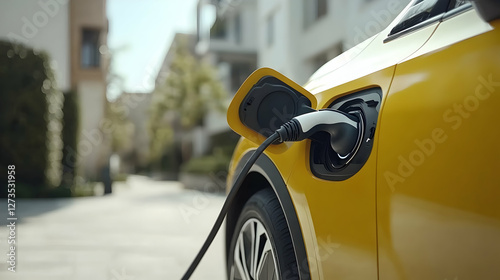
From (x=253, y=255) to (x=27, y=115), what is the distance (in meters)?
10.6

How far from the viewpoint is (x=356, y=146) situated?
1.36 meters

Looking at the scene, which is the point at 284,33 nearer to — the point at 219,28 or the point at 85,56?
the point at 85,56

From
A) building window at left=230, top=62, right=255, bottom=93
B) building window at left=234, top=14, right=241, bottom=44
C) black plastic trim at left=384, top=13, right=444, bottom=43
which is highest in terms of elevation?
building window at left=234, top=14, right=241, bottom=44

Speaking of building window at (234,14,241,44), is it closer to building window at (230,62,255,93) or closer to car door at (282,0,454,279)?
building window at (230,62,255,93)

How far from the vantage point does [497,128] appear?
3.17ft

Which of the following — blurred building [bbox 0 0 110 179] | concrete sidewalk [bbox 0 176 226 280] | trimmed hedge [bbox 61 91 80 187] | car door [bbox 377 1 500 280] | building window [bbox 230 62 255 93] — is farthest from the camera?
building window [bbox 230 62 255 93]

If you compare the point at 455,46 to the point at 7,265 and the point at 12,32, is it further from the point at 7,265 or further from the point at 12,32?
the point at 12,32

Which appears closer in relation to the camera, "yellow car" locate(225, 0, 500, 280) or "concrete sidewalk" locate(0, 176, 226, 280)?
"yellow car" locate(225, 0, 500, 280)

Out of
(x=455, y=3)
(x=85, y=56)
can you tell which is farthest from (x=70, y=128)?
(x=455, y=3)

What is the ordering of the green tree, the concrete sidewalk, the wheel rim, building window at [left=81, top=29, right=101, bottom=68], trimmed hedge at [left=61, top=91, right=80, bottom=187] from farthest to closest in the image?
the green tree < building window at [left=81, top=29, right=101, bottom=68] < trimmed hedge at [left=61, top=91, right=80, bottom=187] < the concrete sidewalk < the wheel rim

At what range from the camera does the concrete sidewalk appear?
13.2 feet

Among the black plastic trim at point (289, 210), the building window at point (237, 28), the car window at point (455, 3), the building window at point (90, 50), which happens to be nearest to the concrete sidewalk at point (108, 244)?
the black plastic trim at point (289, 210)

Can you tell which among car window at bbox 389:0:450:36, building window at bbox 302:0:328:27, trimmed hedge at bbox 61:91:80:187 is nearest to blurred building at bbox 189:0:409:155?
building window at bbox 302:0:328:27

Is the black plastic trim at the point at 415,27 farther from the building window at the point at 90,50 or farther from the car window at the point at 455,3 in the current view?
the building window at the point at 90,50
